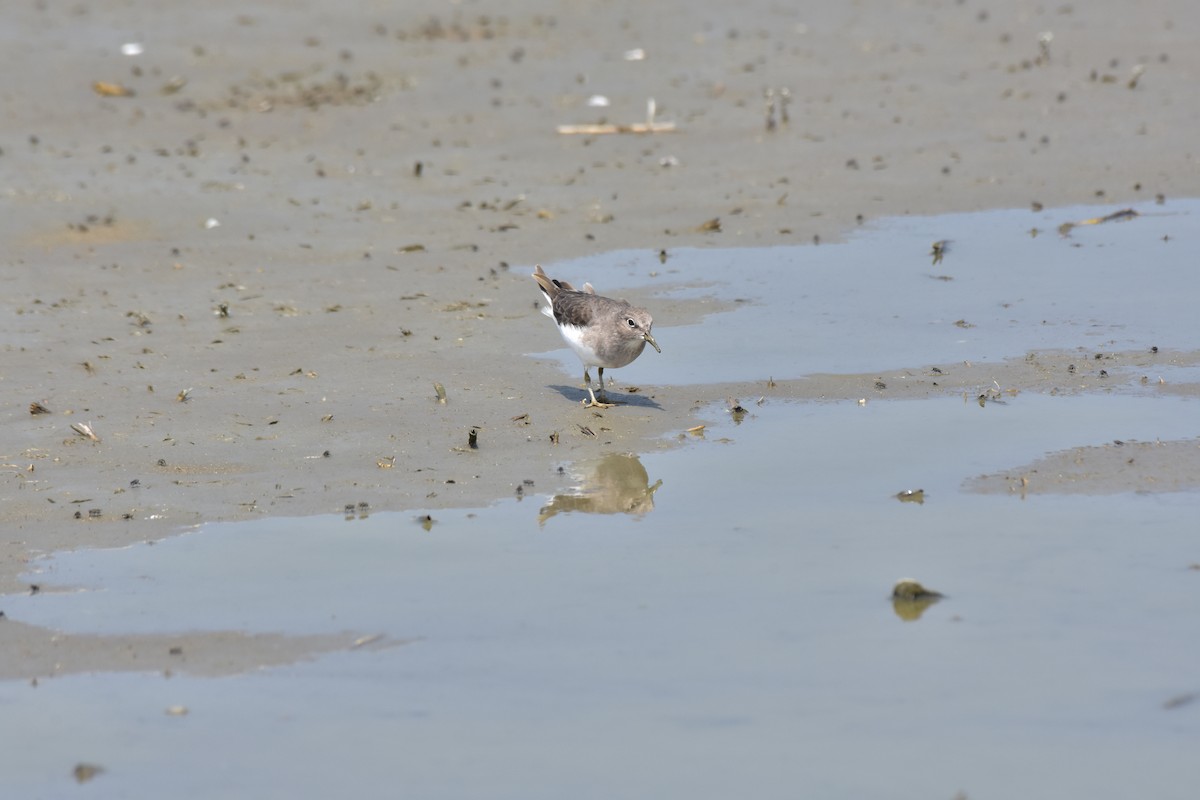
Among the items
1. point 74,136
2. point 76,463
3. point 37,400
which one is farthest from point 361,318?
point 74,136

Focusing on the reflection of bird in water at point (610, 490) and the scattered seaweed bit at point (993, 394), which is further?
the scattered seaweed bit at point (993, 394)

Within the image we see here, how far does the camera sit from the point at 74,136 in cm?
1891

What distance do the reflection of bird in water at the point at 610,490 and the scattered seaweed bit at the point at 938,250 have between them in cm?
498

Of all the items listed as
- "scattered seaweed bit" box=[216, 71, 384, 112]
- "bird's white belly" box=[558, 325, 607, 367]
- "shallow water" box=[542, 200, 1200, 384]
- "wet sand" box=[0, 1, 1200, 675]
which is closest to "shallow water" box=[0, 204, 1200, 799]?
"wet sand" box=[0, 1, 1200, 675]

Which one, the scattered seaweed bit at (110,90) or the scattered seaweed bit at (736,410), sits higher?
the scattered seaweed bit at (110,90)

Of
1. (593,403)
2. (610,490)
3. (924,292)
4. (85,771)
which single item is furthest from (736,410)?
(85,771)

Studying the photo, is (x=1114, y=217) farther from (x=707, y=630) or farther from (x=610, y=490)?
(x=707, y=630)

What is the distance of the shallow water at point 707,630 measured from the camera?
609cm

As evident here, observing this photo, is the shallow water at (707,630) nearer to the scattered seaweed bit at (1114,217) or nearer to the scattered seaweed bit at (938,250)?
the scattered seaweed bit at (938,250)

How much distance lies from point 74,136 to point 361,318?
24.9 ft

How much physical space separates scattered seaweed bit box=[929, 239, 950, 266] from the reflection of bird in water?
498cm

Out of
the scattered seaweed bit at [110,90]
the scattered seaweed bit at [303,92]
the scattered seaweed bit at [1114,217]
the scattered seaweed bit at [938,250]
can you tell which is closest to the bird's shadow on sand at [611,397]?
the scattered seaweed bit at [938,250]

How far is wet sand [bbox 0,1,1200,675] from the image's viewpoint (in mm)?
10023

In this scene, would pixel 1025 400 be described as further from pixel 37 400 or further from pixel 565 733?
pixel 37 400
